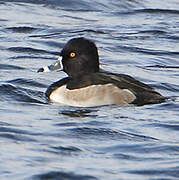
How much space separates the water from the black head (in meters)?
0.65

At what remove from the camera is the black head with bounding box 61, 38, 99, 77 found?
1449 cm

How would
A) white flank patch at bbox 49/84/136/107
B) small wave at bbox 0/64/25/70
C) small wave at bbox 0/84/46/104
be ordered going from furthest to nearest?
small wave at bbox 0/64/25/70
small wave at bbox 0/84/46/104
white flank patch at bbox 49/84/136/107

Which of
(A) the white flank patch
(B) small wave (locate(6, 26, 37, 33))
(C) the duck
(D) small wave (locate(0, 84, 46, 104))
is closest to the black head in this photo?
(C) the duck

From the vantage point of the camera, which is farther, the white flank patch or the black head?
the black head

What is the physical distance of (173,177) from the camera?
1015 cm

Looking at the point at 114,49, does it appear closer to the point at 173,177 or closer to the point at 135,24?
the point at 135,24

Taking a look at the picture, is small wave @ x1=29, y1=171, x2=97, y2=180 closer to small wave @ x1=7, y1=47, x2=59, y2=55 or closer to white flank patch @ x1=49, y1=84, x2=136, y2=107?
white flank patch @ x1=49, y1=84, x2=136, y2=107

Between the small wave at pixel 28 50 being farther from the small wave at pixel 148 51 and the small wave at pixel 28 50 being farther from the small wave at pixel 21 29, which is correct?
the small wave at pixel 21 29

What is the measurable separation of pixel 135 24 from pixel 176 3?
3309 mm

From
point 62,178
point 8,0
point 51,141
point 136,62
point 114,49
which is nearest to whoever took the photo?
point 62,178

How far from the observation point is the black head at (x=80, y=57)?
1449 centimetres

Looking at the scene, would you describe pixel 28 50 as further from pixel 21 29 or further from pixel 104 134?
pixel 104 134

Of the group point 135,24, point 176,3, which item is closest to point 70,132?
point 135,24

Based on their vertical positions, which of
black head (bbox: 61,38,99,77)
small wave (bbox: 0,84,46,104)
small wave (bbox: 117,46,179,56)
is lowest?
small wave (bbox: 117,46,179,56)
